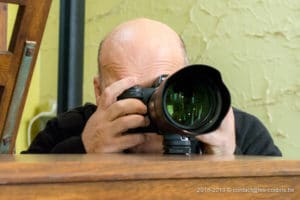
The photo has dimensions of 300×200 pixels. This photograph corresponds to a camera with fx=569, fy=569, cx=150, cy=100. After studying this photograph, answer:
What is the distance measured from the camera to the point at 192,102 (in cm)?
54

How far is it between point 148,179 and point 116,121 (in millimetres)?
235

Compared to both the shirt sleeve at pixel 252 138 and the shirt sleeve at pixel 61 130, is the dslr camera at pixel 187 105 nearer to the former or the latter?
the shirt sleeve at pixel 252 138

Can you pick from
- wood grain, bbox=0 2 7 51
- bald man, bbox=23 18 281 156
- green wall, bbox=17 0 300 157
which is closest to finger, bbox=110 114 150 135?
bald man, bbox=23 18 281 156

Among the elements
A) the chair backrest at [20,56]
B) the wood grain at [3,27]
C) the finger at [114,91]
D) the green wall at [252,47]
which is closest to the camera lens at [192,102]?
the finger at [114,91]

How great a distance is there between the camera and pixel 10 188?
0.35 m

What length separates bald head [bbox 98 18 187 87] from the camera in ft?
2.31

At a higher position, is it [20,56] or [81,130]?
[20,56]

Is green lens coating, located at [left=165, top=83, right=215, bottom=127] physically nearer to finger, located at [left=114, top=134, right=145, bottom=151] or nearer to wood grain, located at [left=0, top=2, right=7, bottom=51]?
finger, located at [left=114, top=134, right=145, bottom=151]

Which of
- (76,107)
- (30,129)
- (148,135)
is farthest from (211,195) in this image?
(30,129)

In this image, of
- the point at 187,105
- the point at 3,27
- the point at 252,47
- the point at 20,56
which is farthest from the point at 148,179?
the point at 252,47

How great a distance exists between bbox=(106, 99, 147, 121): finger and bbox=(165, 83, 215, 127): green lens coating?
0.19 ft

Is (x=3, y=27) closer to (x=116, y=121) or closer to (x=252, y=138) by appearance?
(x=116, y=121)

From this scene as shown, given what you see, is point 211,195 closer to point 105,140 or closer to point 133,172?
point 133,172

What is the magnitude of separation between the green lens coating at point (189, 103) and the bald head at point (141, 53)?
12cm
